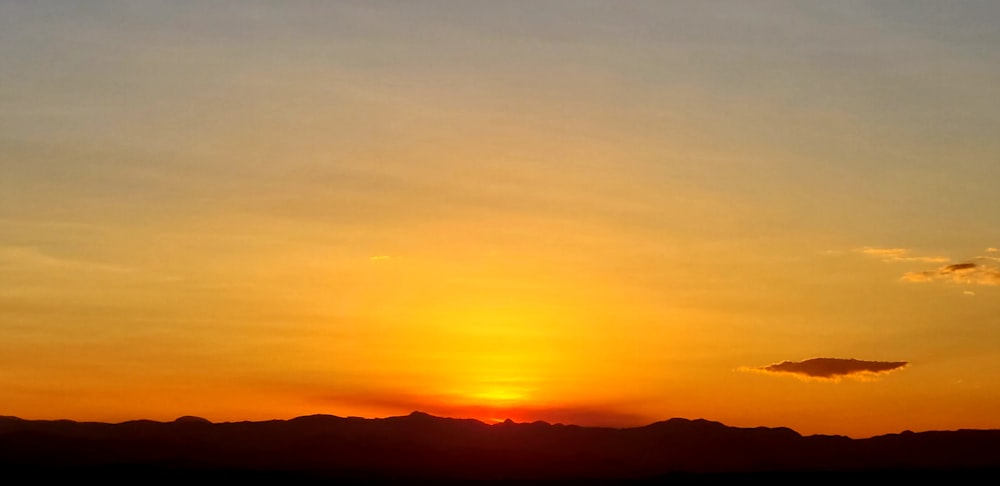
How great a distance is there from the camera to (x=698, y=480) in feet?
435

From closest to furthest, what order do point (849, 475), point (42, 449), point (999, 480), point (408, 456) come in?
point (999, 480)
point (849, 475)
point (42, 449)
point (408, 456)

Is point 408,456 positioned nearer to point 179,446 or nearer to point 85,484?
point 179,446

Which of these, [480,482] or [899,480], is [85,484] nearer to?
[480,482]

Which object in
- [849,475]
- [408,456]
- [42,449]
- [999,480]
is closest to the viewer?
[999,480]

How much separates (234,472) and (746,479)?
53.2 m

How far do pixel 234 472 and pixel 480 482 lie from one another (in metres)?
26.3

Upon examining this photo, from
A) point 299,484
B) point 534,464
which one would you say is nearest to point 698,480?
point 299,484

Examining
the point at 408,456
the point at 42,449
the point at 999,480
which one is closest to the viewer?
the point at 999,480

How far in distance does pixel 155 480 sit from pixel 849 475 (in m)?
68.2

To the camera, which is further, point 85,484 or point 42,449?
point 42,449

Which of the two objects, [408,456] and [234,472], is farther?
[408,456]

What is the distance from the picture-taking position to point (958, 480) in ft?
388

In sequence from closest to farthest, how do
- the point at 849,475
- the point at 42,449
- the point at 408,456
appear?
the point at 849,475
the point at 42,449
the point at 408,456

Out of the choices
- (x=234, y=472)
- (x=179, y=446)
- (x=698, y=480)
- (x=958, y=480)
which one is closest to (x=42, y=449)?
(x=179, y=446)
